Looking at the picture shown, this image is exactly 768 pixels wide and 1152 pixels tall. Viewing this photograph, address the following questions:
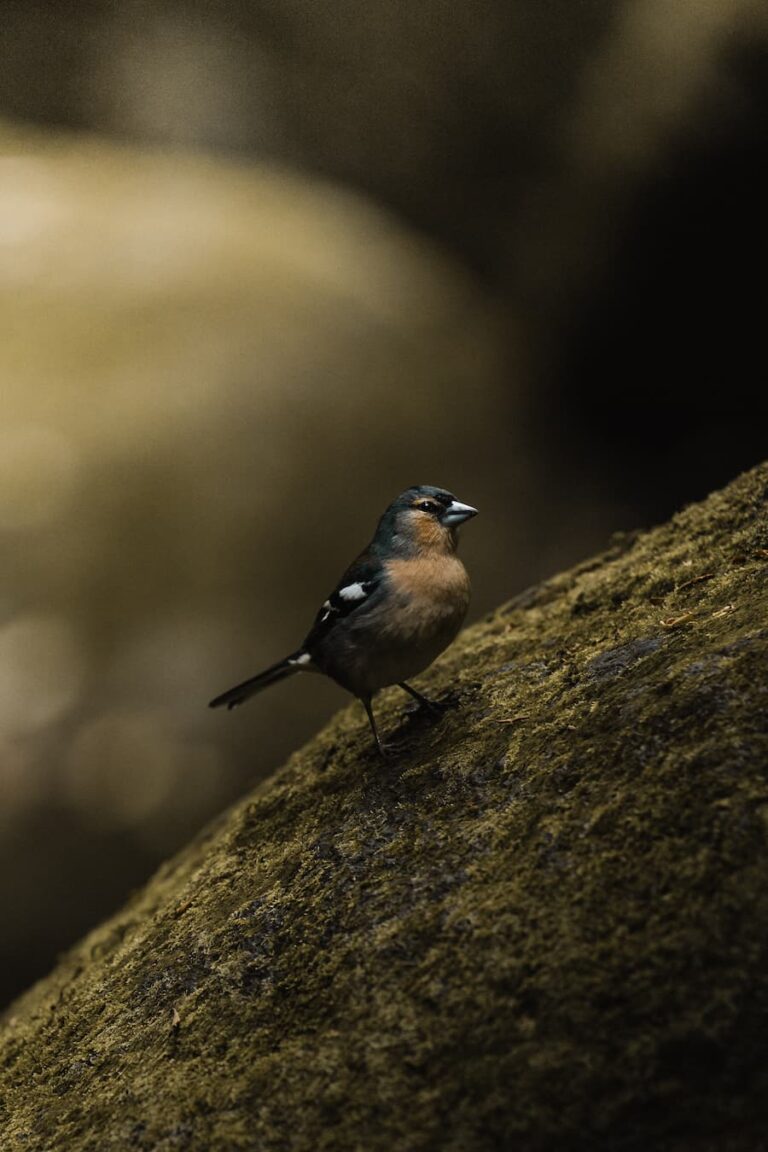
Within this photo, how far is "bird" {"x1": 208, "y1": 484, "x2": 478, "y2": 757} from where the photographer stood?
3.08 meters

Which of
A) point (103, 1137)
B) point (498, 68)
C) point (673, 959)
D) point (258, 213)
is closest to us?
point (673, 959)

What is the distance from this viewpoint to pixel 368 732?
335 centimetres

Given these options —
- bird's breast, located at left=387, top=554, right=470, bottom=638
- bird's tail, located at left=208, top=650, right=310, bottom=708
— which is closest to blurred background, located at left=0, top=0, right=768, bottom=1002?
bird's tail, located at left=208, top=650, right=310, bottom=708

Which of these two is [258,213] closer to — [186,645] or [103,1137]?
[186,645]

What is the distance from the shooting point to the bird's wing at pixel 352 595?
3.22m

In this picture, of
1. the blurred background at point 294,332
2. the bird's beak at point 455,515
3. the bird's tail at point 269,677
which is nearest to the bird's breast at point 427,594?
the bird's beak at point 455,515

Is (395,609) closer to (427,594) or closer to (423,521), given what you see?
(427,594)

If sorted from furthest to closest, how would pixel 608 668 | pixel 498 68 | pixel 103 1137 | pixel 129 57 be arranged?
pixel 129 57
pixel 498 68
pixel 608 668
pixel 103 1137

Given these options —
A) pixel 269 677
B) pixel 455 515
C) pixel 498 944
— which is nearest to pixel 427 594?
pixel 455 515

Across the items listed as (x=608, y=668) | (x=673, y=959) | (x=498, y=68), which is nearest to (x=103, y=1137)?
(x=673, y=959)

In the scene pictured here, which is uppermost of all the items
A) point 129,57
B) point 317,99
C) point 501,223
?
point 129,57

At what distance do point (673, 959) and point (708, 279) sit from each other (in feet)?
24.4

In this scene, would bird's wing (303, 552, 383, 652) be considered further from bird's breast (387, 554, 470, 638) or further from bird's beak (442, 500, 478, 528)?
bird's beak (442, 500, 478, 528)

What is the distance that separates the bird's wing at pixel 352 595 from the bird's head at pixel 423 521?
0.11 m
